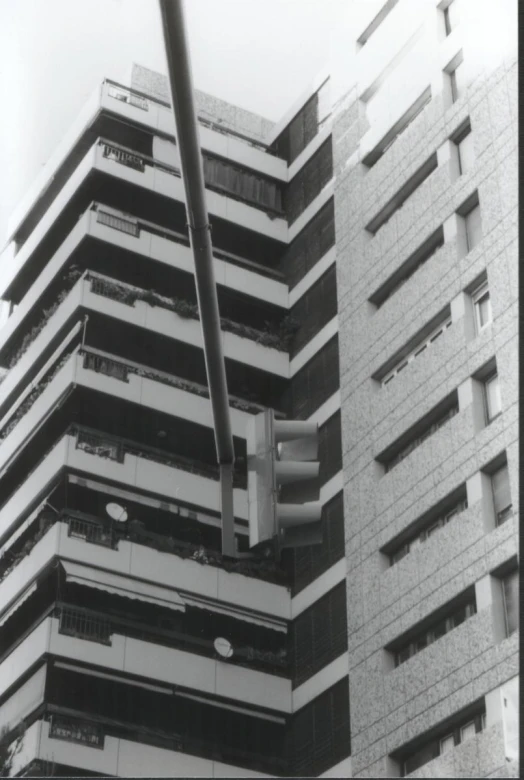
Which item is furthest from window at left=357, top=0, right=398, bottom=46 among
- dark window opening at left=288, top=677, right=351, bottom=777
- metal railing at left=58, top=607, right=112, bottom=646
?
dark window opening at left=288, top=677, right=351, bottom=777

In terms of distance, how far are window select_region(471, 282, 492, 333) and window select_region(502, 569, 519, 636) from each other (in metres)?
7.17

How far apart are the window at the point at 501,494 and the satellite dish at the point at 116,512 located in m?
12.2

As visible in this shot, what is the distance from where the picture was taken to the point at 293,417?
46031 mm

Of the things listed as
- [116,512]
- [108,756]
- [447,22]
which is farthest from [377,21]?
[108,756]

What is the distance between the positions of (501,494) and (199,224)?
23394mm

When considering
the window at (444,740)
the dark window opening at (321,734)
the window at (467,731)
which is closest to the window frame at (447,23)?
the dark window opening at (321,734)

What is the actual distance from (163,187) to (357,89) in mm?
7198

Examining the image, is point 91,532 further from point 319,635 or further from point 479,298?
point 479,298

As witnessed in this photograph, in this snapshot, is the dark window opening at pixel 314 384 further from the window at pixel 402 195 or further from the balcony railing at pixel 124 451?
the window at pixel 402 195

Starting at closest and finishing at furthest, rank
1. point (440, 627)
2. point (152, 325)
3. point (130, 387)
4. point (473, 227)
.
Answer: point (440, 627)
point (473, 227)
point (130, 387)
point (152, 325)

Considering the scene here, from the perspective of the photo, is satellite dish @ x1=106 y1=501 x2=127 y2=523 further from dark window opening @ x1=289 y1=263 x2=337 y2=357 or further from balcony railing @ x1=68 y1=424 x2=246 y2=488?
dark window opening @ x1=289 y1=263 x2=337 y2=357

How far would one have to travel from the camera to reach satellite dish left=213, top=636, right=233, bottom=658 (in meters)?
41.0

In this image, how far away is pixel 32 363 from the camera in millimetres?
48750

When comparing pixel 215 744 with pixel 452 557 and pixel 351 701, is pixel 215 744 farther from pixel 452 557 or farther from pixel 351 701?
pixel 452 557
